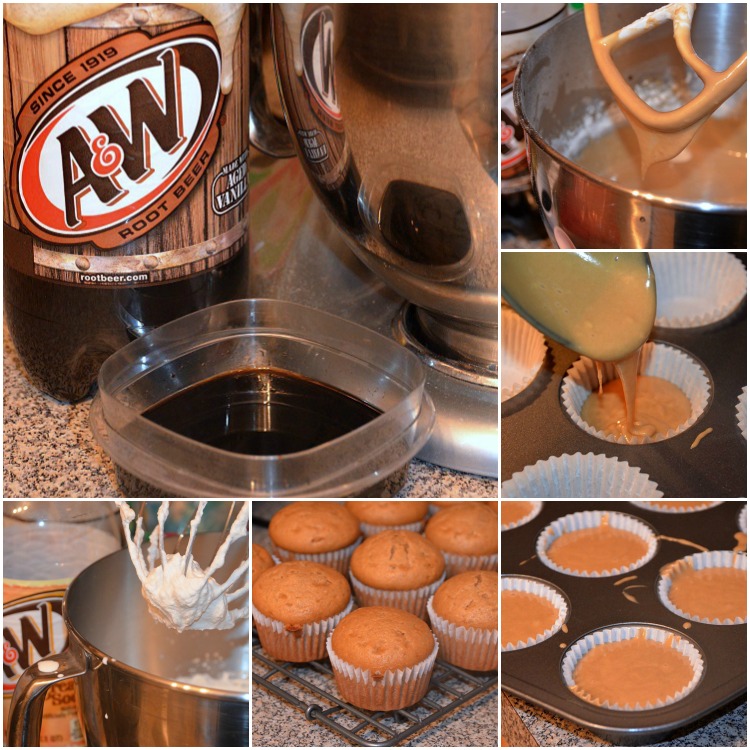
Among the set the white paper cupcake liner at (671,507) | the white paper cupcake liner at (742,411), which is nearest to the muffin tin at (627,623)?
the white paper cupcake liner at (671,507)

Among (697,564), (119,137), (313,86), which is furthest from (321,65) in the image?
(697,564)

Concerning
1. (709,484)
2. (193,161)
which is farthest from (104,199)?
(709,484)

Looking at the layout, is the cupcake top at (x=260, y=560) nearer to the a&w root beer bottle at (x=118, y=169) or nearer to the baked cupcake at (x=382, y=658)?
the baked cupcake at (x=382, y=658)

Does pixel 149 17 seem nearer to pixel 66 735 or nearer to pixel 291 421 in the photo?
pixel 291 421

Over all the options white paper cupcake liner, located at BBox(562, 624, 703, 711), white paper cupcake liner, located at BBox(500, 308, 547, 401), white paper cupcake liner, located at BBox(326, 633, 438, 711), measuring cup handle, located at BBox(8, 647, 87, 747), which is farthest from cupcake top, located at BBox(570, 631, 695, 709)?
measuring cup handle, located at BBox(8, 647, 87, 747)

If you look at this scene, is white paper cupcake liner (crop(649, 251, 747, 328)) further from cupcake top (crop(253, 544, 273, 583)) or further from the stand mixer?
cupcake top (crop(253, 544, 273, 583))
